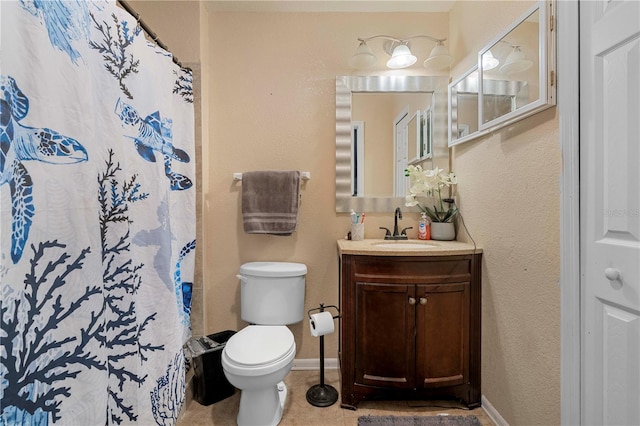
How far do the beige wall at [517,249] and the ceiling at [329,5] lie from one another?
33 cm

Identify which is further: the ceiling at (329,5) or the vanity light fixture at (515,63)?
the ceiling at (329,5)

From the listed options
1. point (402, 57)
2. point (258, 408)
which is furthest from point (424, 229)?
point (258, 408)

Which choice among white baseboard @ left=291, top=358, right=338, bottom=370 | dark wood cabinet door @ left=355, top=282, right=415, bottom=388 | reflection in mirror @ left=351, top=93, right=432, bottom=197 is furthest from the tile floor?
reflection in mirror @ left=351, top=93, right=432, bottom=197

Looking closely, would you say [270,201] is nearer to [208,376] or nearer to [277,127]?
[277,127]

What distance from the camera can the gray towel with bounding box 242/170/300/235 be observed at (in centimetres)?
185

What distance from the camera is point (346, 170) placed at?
1.96m

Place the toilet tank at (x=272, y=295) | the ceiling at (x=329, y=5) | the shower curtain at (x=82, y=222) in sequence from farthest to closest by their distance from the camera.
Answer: the ceiling at (x=329, y=5)
the toilet tank at (x=272, y=295)
the shower curtain at (x=82, y=222)

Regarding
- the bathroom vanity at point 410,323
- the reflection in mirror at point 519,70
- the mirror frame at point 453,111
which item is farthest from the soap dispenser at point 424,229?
the reflection in mirror at point 519,70

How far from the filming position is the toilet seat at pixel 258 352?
4.18ft

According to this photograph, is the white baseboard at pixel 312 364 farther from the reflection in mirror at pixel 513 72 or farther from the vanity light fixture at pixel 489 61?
the vanity light fixture at pixel 489 61

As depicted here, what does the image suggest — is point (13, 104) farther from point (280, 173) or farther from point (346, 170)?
point (346, 170)

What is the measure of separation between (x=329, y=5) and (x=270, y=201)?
138cm

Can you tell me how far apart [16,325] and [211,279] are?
136 centimetres

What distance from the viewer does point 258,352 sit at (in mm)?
1339
